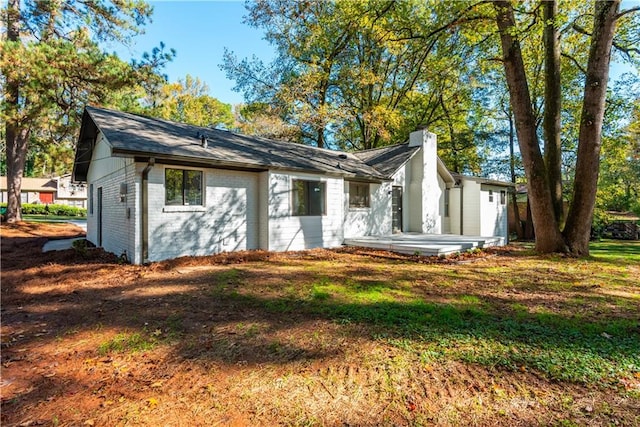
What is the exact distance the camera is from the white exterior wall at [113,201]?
28.5 feet

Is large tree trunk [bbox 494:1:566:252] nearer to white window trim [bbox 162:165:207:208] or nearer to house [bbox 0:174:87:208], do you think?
white window trim [bbox 162:165:207:208]

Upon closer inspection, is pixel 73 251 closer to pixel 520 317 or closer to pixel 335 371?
pixel 335 371

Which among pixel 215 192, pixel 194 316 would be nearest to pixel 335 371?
pixel 194 316

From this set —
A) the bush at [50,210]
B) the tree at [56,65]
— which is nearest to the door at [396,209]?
the tree at [56,65]

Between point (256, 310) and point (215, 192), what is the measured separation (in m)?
5.68

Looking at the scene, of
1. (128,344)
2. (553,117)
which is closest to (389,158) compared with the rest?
(553,117)

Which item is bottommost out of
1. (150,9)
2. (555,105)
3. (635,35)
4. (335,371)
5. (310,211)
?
(335,371)

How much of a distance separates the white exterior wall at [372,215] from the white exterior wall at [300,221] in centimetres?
72

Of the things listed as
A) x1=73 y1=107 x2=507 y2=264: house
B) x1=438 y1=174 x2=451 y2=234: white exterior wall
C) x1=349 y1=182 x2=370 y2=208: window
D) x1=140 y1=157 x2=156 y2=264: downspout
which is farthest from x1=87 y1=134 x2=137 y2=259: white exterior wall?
x1=438 y1=174 x2=451 y2=234: white exterior wall

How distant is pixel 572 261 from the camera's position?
923 centimetres

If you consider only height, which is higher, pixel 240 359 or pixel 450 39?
pixel 450 39

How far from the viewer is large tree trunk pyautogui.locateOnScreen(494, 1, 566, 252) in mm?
9898

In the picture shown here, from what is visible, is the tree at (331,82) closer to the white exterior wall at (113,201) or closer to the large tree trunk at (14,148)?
the large tree trunk at (14,148)

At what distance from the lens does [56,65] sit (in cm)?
1350
